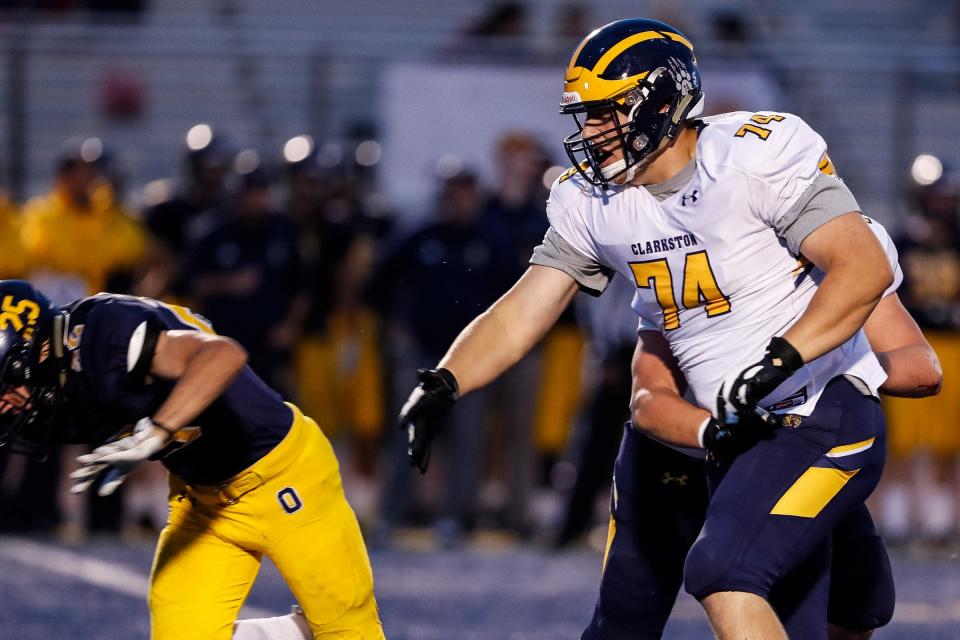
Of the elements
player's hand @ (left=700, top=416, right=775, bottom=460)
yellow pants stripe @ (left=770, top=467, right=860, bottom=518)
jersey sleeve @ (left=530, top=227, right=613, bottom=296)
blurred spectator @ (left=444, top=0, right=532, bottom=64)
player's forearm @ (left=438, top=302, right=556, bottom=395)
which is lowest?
blurred spectator @ (left=444, top=0, right=532, bottom=64)

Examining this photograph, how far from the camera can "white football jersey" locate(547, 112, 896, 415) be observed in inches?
146

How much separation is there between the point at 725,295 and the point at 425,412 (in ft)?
2.49

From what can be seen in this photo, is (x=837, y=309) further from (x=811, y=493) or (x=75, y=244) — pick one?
(x=75, y=244)

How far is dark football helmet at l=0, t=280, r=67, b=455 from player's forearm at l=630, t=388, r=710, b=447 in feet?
4.56

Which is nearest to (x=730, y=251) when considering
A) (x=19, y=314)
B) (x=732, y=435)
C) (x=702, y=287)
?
(x=702, y=287)

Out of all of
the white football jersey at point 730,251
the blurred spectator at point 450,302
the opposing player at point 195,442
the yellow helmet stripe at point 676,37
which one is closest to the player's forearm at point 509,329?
the white football jersey at point 730,251

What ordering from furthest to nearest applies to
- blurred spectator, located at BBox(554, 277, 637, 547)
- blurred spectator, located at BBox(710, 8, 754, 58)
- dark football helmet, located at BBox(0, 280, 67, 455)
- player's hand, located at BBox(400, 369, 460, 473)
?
blurred spectator, located at BBox(710, 8, 754, 58)
blurred spectator, located at BBox(554, 277, 637, 547)
player's hand, located at BBox(400, 369, 460, 473)
dark football helmet, located at BBox(0, 280, 67, 455)

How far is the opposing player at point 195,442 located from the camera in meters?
3.77

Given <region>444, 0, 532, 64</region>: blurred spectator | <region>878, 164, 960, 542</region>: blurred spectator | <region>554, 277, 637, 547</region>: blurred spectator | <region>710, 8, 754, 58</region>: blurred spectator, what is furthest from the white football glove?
<region>710, 8, 754, 58</region>: blurred spectator

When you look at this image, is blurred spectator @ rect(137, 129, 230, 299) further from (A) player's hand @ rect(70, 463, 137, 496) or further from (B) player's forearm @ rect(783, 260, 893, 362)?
(B) player's forearm @ rect(783, 260, 893, 362)

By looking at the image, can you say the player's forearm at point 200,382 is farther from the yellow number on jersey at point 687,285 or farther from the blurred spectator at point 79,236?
the blurred spectator at point 79,236

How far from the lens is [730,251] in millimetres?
3748

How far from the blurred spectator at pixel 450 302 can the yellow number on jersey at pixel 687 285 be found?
4.06m

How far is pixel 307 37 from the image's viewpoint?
10.8m
